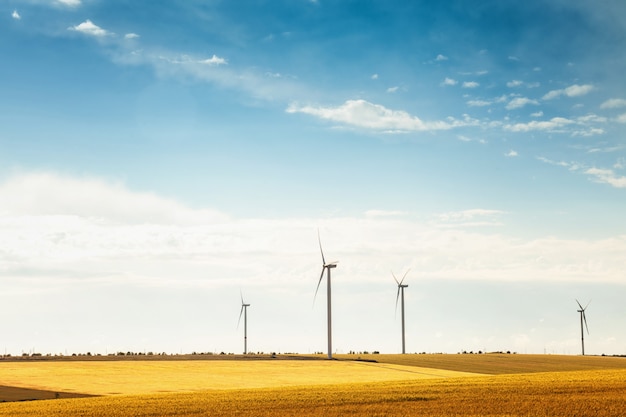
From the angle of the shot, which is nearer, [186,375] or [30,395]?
[30,395]

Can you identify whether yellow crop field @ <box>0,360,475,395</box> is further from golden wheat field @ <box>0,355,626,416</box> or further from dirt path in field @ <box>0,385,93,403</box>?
dirt path in field @ <box>0,385,93,403</box>

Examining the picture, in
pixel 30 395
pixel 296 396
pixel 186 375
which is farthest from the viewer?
pixel 186 375

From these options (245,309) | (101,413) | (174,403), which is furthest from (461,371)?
(245,309)

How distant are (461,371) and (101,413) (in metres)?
55.9

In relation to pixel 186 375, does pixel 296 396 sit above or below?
above

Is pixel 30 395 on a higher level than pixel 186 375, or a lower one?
lower

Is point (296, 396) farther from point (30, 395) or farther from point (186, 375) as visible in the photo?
point (186, 375)

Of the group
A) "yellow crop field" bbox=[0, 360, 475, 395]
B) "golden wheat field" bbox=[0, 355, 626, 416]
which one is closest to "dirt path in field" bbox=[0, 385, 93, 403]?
"yellow crop field" bbox=[0, 360, 475, 395]

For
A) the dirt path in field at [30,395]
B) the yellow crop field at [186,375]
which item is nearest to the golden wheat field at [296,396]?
the yellow crop field at [186,375]

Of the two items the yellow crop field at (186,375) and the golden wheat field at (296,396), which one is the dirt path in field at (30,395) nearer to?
the yellow crop field at (186,375)

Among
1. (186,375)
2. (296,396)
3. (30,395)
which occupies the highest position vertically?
(296,396)

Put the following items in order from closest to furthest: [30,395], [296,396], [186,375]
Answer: [296,396], [30,395], [186,375]

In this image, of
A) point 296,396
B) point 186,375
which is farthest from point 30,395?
point 296,396

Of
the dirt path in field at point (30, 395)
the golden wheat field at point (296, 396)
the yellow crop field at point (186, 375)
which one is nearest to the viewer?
the golden wheat field at point (296, 396)
